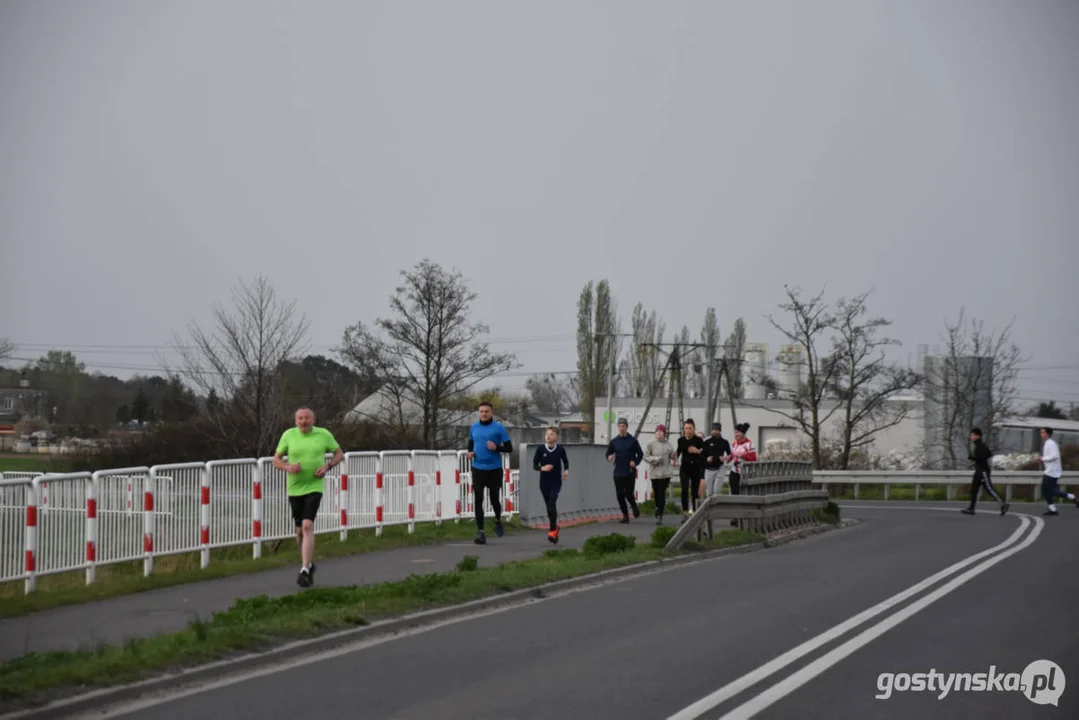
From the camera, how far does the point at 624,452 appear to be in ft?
79.3

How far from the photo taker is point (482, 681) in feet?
27.6

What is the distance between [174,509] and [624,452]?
9953 millimetres

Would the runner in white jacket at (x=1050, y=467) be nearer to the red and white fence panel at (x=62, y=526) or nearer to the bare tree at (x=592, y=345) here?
the red and white fence panel at (x=62, y=526)

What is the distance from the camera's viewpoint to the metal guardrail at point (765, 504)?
61.4 ft

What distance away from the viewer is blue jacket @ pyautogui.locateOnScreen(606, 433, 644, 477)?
79.4ft

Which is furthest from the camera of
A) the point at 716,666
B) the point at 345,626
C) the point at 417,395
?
the point at 417,395

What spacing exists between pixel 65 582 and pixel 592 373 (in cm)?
7477

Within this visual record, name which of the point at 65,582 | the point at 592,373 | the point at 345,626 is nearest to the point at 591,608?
the point at 345,626

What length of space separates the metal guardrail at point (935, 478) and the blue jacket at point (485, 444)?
22.9m

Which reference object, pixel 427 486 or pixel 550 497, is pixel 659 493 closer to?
pixel 550 497

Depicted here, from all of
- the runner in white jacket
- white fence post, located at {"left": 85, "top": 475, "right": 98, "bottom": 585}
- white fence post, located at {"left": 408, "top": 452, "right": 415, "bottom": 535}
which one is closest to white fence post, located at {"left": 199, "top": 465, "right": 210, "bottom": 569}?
white fence post, located at {"left": 85, "top": 475, "right": 98, "bottom": 585}

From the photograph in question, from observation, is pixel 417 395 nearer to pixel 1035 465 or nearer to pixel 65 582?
pixel 1035 465

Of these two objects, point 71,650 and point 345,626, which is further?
point 345,626

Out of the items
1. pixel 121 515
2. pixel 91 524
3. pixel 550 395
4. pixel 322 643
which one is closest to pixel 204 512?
pixel 121 515
